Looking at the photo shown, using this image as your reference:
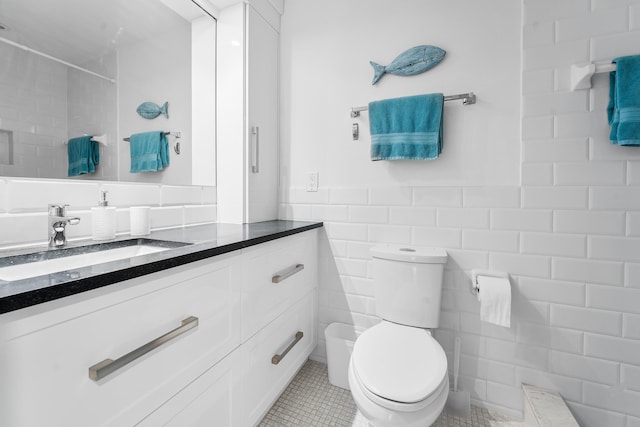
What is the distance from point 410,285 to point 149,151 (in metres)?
1.49

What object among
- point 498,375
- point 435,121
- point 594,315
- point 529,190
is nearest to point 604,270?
point 594,315

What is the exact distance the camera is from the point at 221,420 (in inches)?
41.4

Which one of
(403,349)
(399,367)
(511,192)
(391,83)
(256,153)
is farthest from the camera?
(256,153)

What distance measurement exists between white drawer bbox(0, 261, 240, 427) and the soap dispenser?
513 mm

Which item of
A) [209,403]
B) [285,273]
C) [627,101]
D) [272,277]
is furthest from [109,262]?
[627,101]

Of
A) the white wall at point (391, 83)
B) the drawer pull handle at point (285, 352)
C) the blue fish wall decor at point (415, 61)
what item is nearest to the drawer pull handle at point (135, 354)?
the drawer pull handle at point (285, 352)

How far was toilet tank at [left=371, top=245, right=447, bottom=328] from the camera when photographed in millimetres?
1431

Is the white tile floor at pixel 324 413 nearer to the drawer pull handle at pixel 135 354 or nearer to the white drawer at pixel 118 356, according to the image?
the white drawer at pixel 118 356

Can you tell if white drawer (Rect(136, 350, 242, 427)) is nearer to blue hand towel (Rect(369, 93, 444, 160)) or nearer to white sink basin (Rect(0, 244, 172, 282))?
white sink basin (Rect(0, 244, 172, 282))

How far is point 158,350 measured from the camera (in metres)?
0.80

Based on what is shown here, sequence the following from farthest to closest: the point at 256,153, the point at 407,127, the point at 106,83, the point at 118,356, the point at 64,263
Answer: the point at 256,153 → the point at 407,127 → the point at 106,83 → the point at 64,263 → the point at 118,356

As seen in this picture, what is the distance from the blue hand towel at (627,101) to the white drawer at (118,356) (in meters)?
1.69

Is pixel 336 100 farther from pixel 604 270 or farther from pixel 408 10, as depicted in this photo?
pixel 604 270

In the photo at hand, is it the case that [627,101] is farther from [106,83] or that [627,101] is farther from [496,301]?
[106,83]
